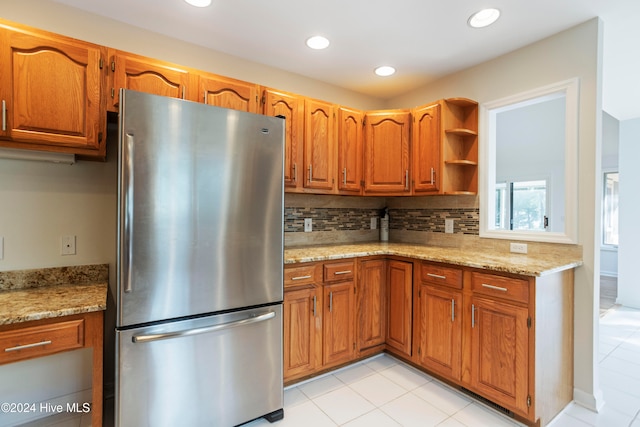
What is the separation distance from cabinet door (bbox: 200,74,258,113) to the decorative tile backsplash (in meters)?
0.97

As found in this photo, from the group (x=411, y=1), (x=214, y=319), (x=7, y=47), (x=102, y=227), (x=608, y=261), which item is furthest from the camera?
(x=608, y=261)

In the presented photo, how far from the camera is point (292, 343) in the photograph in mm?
2137

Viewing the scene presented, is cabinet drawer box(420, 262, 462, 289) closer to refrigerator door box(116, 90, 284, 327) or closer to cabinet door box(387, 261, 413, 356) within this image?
cabinet door box(387, 261, 413, 356)

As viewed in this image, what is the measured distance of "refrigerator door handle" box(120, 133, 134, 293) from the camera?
4.65 ft

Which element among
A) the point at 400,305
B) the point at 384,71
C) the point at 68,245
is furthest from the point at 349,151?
the point at 68,245

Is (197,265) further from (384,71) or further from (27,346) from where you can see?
(384,71)

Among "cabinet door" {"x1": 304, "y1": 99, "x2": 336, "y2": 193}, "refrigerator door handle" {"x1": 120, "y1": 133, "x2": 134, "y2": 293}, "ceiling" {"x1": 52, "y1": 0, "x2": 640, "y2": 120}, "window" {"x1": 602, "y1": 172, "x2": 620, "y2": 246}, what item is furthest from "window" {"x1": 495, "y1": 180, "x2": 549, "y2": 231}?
"refrigerator door handle" {"x1": 120, "y1": 133, "x2": 134, "y2": 293}

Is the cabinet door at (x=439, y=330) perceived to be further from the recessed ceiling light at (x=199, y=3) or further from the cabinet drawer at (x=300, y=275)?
the recessed ceiling light at (x=199, y=3)

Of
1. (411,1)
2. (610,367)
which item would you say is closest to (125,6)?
(411,1)

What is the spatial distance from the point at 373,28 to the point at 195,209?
1.69m

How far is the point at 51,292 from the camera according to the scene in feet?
5.55

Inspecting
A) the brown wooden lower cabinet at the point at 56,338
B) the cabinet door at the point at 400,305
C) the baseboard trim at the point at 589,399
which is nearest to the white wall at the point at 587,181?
the baseboard trim at the point at 589,399

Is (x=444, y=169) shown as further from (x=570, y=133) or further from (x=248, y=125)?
(x=248, y=125)

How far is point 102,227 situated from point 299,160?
1.45m
